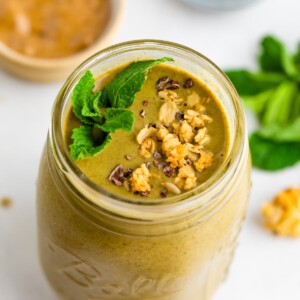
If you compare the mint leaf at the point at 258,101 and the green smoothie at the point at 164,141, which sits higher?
the mint leaf at the point at 258,101

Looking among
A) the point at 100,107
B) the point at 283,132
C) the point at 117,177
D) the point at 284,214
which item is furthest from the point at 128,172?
the point at 283,132

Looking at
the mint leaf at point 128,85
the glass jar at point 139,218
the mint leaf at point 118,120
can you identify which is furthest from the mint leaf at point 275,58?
the mint leaf at point 118,120

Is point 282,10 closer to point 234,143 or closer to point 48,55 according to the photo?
point 48,55

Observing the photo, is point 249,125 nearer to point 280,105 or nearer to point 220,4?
point 280,105

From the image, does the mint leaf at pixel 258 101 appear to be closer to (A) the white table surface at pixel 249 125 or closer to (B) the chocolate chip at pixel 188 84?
(A) the white table surface at pixel 249 125

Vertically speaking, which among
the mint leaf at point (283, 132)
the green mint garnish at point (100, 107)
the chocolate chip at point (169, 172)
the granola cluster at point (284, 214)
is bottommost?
the granola cluster at point (284, 214)

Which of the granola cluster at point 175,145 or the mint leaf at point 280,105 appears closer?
the granola cluster at point 175,145

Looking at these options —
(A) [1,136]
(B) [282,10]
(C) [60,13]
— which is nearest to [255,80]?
(B) [282,10]
